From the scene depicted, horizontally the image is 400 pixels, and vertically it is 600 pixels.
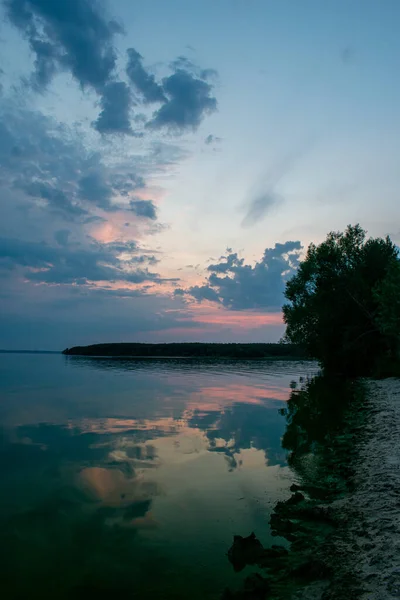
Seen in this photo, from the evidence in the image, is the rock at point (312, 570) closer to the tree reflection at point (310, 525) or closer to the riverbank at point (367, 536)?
the tree reflection at point (310, 525)

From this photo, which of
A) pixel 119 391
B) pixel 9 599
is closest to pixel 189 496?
pixel 9 599

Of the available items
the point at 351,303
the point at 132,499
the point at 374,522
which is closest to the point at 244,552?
the point at 374,522

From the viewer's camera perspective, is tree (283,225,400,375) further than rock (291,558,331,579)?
Yes

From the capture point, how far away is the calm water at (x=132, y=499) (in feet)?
26.0

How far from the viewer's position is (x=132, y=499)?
12031 mm

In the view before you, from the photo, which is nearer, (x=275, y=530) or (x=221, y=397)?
(x=275, y=530)

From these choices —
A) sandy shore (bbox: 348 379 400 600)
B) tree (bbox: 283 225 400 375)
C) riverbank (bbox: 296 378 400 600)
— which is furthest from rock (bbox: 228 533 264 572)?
tree (bbox: 283 225 400 375)

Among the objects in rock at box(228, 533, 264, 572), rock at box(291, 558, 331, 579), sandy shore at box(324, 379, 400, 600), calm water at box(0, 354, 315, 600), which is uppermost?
sandy shore at box(324, 379, 400, 600)

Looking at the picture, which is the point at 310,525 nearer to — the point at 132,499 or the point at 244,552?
the point at 244,552

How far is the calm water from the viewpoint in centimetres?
794

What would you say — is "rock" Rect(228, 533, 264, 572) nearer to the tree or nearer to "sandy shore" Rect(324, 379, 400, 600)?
"sandy shore" Rect(324, 379, 400, 600)

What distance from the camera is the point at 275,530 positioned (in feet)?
31.9

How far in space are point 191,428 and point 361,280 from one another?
42465 mm

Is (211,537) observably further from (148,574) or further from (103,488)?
(103,488)
